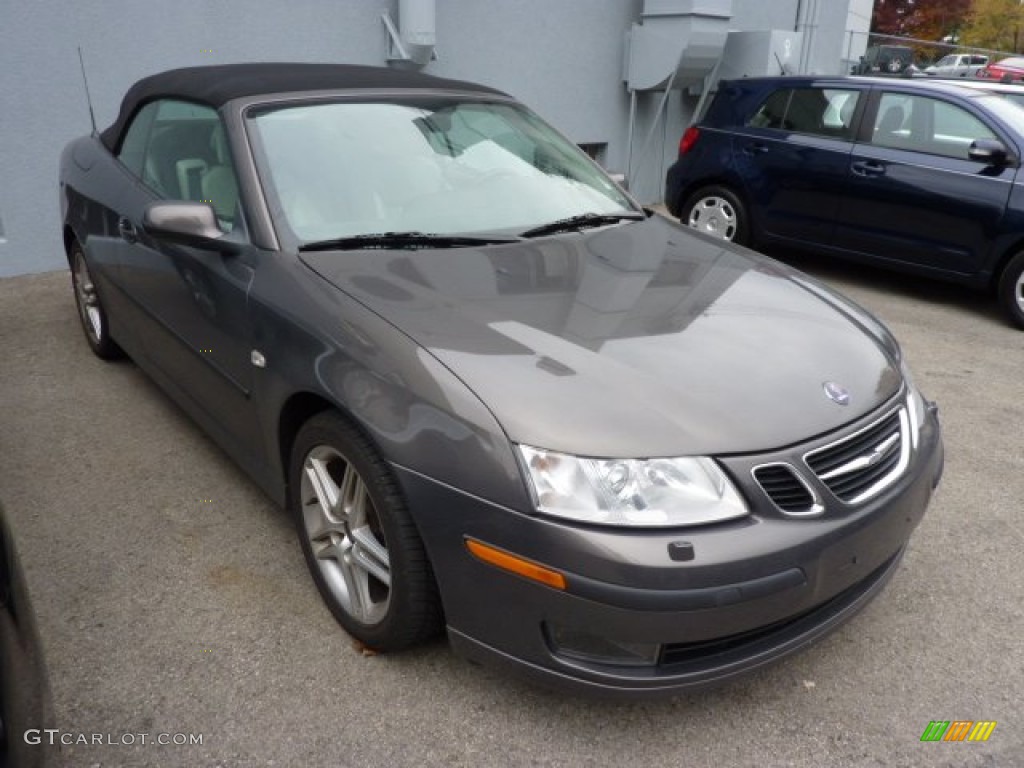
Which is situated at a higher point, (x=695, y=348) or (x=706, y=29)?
(x=706, y=29)

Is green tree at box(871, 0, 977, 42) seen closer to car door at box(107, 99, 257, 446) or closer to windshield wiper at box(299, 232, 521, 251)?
car door at box(107, 99, 257, 446)

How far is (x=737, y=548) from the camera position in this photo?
186 centimetres

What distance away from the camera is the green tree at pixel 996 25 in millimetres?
37219

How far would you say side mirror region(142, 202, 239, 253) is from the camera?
2674mm

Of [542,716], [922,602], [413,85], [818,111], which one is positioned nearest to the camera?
[542,716]

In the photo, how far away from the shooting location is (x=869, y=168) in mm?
6176

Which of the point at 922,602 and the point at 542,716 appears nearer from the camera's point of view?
the point at 542,716

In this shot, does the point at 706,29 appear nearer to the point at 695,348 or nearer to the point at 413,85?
the point at 413,85

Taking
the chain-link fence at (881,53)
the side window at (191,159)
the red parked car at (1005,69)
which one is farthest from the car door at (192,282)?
the red parked car at (1005,69)

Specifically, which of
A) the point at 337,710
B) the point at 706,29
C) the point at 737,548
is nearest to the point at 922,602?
the point at 737,548

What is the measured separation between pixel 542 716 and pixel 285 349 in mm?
1224

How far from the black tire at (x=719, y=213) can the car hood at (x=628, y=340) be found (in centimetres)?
423
